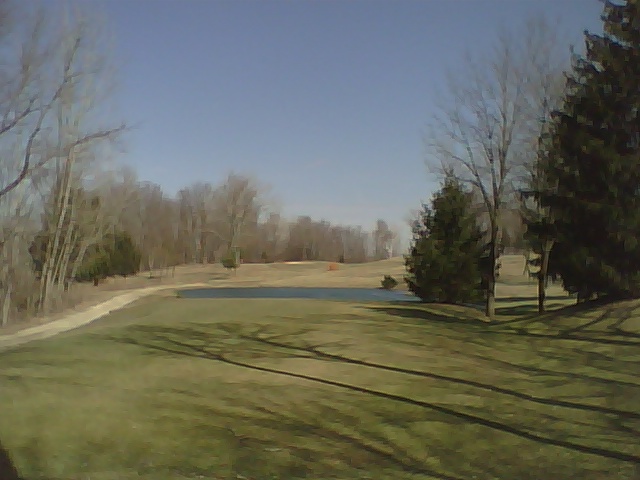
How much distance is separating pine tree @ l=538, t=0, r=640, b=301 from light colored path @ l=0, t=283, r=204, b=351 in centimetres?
1387

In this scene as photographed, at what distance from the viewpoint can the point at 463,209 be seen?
2177 cm

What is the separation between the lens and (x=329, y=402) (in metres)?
8.38

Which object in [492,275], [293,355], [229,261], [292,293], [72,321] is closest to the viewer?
[293,355]

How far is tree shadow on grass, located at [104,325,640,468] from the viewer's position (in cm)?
668

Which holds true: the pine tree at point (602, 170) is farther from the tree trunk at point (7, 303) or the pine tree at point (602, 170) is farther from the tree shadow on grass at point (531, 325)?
the tree trunk at point (7, 303)

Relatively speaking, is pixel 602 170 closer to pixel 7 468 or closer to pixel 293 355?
pixel 293 355

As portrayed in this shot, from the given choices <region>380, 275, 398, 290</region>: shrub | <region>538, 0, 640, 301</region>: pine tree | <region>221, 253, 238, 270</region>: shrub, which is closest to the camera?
<region>538, 0, 640, 301</region>: pine tree

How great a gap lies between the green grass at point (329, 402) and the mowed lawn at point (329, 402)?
3cm

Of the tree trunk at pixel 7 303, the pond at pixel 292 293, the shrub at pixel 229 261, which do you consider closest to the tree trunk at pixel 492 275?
the pond at pixel 292 293

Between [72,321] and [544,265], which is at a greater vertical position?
[544,265]

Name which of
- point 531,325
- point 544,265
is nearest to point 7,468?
point 531,325

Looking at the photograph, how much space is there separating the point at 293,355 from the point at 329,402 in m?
3.77

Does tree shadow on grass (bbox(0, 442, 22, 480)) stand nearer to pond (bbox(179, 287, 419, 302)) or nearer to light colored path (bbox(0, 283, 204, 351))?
light colored path (bbox(0, 283, 204, 351))

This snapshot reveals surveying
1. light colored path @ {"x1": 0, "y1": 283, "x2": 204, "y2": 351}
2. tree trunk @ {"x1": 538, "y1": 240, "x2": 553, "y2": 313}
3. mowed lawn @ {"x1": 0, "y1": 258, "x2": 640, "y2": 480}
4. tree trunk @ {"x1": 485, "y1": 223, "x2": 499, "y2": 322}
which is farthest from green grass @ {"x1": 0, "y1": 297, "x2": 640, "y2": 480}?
tree trunk @ {"x1": 485, "y1": 223, "x2": 499, "y2": 322}
